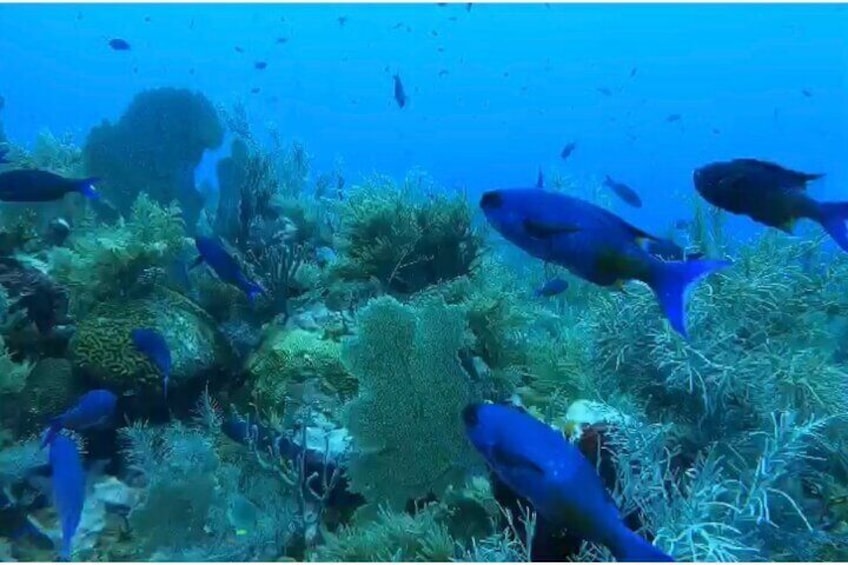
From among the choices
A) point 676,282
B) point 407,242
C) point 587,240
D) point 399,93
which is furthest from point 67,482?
point 399,93

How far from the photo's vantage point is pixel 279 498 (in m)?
4.36

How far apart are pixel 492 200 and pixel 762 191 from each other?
5.04 ft

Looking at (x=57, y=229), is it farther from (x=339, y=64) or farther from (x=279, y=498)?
(x=339, y=64)

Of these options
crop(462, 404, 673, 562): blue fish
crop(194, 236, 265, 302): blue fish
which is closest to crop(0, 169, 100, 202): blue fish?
crop(194, 236, 265, 302): blue fish

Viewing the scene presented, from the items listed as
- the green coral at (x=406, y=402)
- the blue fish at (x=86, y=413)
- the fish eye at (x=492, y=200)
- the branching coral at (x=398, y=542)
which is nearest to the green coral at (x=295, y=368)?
the green coral at (x=406, y=402)

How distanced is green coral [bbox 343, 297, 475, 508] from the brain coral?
6.08ft

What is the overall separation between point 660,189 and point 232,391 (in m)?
105

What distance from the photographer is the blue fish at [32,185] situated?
500 centimetres

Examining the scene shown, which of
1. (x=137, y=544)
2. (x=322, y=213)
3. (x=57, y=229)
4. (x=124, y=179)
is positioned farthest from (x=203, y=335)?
(x=124, y=179)

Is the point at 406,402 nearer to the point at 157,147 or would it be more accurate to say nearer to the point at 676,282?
the point at 676,282

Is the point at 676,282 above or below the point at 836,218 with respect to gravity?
above

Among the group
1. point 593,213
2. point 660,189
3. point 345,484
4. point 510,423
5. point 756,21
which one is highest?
point 593,213

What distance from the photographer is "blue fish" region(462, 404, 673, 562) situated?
218cm

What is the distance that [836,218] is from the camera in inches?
120
